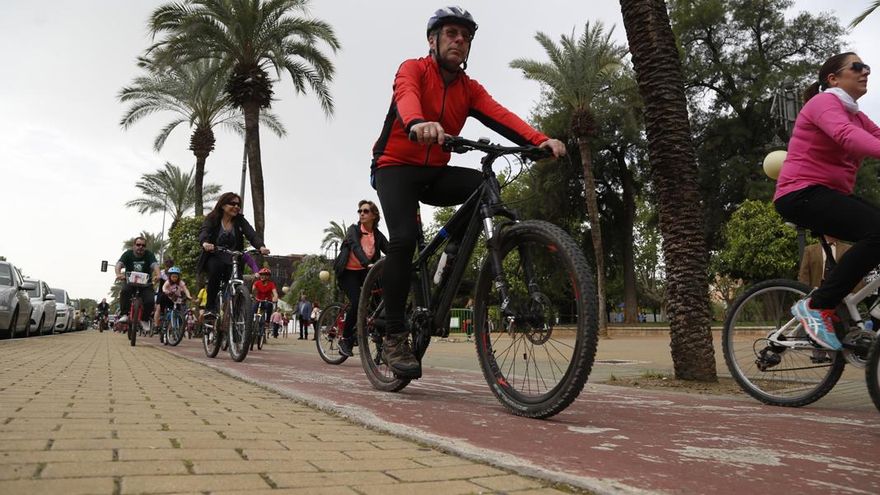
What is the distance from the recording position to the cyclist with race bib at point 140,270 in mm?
11602

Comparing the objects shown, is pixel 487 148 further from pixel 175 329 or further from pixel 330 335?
pixel 175 329

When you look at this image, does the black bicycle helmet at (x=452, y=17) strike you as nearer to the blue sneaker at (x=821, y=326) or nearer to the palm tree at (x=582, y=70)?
the blue sneaker at (x=821, y=326)

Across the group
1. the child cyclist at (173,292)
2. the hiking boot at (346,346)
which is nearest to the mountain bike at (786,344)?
the hiking boot at (346,346)

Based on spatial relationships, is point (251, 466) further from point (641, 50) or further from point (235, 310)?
point (235, 310)

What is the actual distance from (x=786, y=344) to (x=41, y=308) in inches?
691

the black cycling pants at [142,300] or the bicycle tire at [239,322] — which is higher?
the black cycling pants at [142,300]

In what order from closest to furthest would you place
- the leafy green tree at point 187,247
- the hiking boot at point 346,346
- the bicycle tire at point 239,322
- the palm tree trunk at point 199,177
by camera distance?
1. the bicycle tire at point 239,322
2. the hiking boot at point 346,346
3. the palm tree trunk at point 199,177
4. the leafy green tree at point 187,247

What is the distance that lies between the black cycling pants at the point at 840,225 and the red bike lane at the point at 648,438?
0.71 metres

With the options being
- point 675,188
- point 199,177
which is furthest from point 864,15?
point 199,177

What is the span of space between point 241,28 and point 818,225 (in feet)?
58.1

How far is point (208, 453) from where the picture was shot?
2.09m

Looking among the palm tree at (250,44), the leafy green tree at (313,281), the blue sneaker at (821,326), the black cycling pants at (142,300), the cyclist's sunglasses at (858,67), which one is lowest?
the blue sneaker at (821,326)

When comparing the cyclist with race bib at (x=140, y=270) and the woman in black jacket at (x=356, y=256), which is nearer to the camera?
the woman in black jacket at (x=356, y=256)

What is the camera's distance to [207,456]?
2045 millimetres
